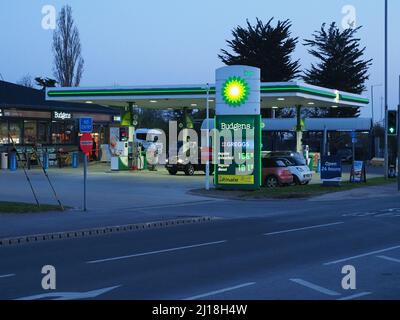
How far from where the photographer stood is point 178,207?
22.0 metres

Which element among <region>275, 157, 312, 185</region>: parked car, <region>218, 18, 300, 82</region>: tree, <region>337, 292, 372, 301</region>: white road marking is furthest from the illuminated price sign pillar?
<region>218, 18, 300, 82</region>: tree

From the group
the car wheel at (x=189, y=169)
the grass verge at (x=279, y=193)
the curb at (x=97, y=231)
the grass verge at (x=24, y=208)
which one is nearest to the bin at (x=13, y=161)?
the car wheel at (x=189, y=169)

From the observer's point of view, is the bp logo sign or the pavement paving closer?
the pavement paving

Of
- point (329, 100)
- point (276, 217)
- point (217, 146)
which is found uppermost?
point (329, 100)

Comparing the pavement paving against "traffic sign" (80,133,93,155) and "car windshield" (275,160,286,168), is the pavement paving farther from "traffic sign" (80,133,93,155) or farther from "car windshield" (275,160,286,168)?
"car windshield" (275,160,286,168)

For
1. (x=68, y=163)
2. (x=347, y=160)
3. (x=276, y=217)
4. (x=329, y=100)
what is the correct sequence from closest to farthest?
1. (x=276, y=217)
2. (x=329, y=100)
3. (x=68, y=163)
4. (x=347, y=160)

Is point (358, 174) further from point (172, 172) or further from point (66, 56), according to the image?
point (66, 56)

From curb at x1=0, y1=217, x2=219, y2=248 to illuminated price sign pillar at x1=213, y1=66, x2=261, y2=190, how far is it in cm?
1007

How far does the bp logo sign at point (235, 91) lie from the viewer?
28312 millimetres

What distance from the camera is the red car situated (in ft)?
100

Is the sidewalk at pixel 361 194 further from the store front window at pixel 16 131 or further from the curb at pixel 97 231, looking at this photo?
the store front window at pixel 16 131
